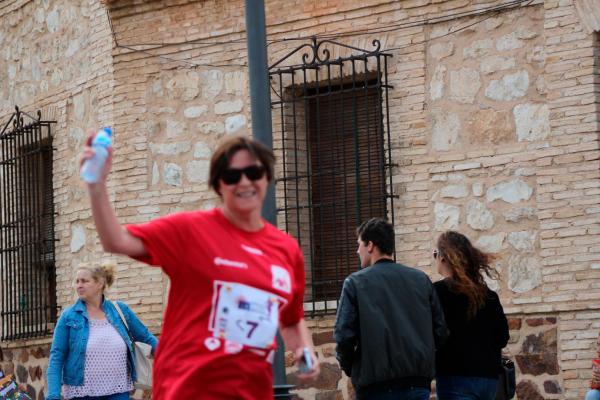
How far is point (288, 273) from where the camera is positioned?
17.4 ft

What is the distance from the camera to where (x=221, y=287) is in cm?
505

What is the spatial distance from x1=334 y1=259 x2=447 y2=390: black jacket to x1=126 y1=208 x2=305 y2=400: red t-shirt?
2783mm

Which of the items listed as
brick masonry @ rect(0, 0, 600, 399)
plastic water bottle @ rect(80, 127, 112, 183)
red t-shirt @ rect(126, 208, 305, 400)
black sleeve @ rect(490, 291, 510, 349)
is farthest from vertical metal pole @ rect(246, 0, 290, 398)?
plastic water bottle @ rect(80, 127, 112, 183)

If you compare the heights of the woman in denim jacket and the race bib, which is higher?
the race bib

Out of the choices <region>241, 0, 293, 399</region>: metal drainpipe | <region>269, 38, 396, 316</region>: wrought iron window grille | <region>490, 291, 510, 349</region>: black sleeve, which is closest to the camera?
<region>490, 291, 510, 349</region>: black sleeve

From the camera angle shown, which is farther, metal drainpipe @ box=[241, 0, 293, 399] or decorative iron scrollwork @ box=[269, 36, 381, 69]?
decorative iron scrollwork @ box=[269, 36, 381, 69]

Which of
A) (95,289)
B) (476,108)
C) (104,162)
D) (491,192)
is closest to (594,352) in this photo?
(491,192)

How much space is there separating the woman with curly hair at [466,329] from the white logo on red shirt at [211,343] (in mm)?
3440

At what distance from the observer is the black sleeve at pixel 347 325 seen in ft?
26.0

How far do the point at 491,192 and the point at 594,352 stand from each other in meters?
1.75

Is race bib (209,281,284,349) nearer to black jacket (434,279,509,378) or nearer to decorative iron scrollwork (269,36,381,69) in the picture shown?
black jacket (434,279,509,378)

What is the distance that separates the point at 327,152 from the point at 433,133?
1.43 meters

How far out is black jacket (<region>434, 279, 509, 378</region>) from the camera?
27.1ft

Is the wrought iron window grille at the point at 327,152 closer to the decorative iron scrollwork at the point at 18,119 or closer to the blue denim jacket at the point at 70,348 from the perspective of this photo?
the decorative iron scrollwork at the point at 18,119
